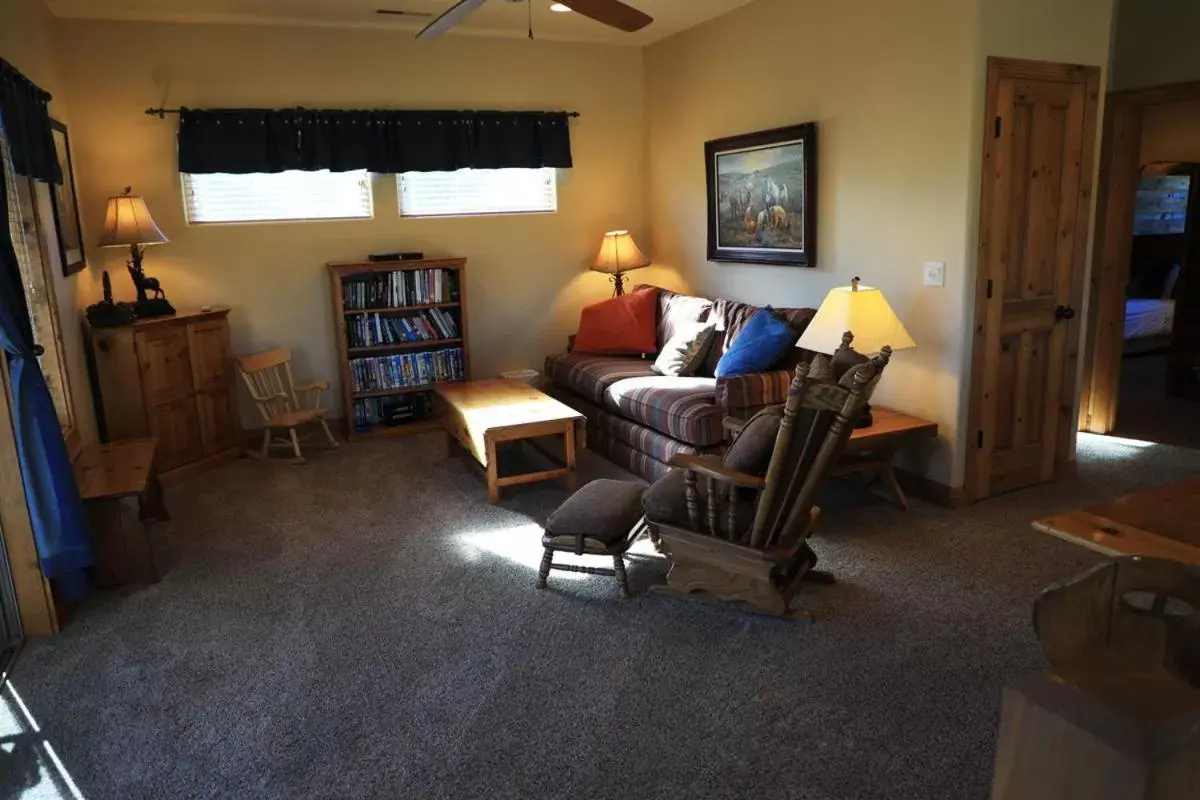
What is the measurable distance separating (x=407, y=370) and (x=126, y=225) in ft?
6.34

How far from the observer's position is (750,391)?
4301mm

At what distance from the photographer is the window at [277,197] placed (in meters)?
5.51

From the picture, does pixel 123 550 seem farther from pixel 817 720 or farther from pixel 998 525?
pixel 998 525

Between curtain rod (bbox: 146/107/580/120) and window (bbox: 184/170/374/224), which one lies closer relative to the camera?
curtain rod (bbox: 146/107/580/120)

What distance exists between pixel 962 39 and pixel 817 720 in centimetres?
309

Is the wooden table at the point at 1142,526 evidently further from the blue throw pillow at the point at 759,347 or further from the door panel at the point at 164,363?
the door panel at the point at 164,363

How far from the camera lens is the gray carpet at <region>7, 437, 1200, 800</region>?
2.28m

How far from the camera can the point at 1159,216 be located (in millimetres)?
8297

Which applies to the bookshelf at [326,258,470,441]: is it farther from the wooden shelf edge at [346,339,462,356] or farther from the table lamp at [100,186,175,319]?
the table lamp at [100,186,175,319]

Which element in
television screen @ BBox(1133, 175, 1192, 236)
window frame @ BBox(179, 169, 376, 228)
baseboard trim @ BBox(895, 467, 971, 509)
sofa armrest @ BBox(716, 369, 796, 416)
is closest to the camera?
baseboard trim @ BBox(895, 467, 971, 509)

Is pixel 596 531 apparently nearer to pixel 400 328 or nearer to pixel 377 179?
pixel 400 328

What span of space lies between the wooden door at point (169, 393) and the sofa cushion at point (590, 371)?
91.6 inches

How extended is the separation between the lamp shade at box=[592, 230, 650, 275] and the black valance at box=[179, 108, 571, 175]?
673mm

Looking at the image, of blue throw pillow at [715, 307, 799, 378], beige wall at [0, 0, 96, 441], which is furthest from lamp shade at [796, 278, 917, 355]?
beige wall at [0, 0, 96, 441]
